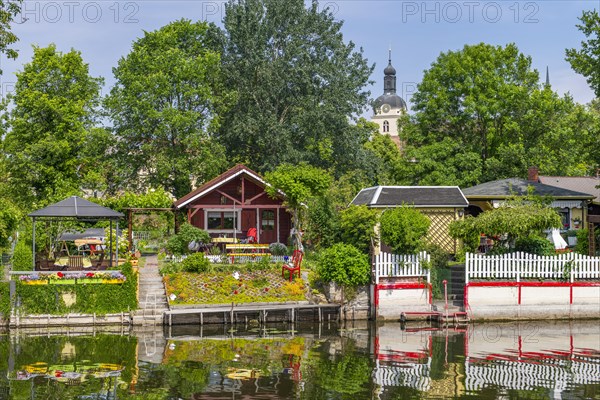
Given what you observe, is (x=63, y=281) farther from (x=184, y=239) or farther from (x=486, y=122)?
(x=486, y=122)

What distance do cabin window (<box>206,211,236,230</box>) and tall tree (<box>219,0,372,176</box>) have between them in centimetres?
725

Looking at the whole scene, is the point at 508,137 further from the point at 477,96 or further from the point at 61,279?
the point at 61,279

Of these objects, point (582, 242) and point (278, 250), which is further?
point (278, 250)

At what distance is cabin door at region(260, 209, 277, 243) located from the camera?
4559 cm

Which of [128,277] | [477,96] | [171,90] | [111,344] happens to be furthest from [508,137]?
[111,344]

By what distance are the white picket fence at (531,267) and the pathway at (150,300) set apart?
12.5m

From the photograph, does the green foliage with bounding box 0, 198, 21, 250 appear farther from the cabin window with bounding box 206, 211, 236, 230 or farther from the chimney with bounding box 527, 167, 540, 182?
the chimney with bounding box 527, 167, 540, 182

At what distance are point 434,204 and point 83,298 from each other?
1813 centimetres

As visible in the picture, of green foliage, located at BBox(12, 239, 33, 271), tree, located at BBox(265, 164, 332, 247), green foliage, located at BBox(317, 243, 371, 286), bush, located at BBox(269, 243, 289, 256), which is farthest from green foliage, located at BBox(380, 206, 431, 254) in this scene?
green foliage, located at BBox(12, 239, 33, 271)

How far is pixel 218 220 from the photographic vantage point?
149 ft

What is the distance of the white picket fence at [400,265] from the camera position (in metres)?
32.4

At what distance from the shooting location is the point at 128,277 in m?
31.3

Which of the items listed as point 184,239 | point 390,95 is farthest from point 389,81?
point 184,239

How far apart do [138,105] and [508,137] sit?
1004 inches
